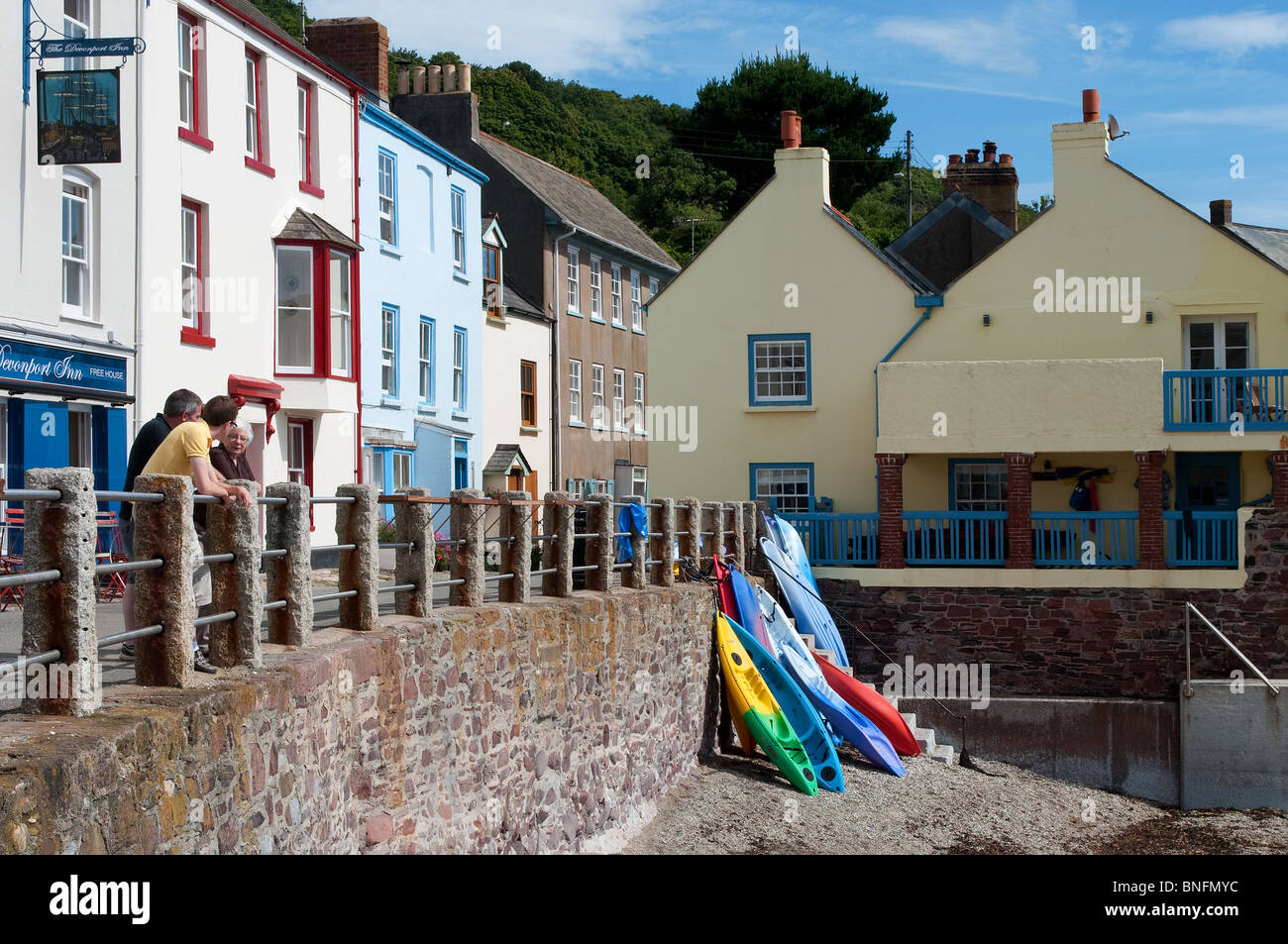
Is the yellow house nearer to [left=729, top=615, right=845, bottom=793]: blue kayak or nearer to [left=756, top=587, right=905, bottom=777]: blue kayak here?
[left=756, top=587, right=905, bottom=777]: blue kayak

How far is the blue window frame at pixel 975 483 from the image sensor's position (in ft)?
81.8

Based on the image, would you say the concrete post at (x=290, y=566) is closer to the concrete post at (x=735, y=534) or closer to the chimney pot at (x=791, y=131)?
the concrete post at (x=735, y=534)

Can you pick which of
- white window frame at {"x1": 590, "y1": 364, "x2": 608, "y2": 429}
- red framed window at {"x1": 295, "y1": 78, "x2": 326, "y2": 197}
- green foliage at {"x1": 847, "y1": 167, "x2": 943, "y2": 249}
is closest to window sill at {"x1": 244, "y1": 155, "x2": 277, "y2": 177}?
red framed window at {"x1": 295, "y1": 78, "x2": 326, "y2": 197}

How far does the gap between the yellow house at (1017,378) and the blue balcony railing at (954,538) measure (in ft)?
0.16

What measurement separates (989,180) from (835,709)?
17052 mm

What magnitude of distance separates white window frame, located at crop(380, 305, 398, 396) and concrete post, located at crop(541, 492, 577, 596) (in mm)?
15363

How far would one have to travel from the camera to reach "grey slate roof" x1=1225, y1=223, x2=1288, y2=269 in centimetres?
2611

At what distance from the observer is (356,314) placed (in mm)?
25562

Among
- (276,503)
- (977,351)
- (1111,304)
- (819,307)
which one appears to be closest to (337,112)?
(819,307)

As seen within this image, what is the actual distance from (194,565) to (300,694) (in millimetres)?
948

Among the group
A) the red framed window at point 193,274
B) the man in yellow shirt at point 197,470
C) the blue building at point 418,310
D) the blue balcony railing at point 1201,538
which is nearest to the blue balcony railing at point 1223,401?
the blue balcony railing at point 1201,538

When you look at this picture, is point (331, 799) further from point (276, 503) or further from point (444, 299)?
point (444, 299)

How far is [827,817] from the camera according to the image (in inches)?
587

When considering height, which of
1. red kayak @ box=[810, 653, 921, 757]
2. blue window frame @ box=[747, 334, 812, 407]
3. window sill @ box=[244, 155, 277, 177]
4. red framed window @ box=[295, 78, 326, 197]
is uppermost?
red framed window @ box=[295, 78, 326, 197]
